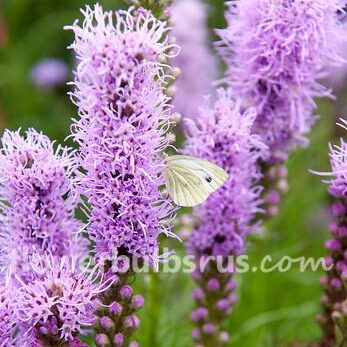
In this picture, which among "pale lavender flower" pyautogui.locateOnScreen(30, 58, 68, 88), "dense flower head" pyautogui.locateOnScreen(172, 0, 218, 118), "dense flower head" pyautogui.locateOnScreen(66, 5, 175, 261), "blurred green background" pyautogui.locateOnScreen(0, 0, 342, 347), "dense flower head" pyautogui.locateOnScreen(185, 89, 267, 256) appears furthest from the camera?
"pale lavender flower" pyautogui.locateOnScreen(30, 58, 68, 88)

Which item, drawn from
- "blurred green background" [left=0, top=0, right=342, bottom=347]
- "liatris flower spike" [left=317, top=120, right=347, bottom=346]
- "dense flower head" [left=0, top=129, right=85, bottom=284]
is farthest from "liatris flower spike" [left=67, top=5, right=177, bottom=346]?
"blurred green background" [left=0, top=0, right=342, bottom=347]

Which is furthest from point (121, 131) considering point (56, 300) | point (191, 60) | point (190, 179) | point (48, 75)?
point (48, 75)

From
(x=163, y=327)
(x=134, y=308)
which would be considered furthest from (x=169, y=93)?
(x=163, y=327)

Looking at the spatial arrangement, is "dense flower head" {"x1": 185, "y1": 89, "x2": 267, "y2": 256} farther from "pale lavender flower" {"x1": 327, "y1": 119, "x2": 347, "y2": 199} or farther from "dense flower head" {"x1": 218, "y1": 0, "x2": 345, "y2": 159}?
"pale lavender flower" {"x1": 327, "y1": 119, "x2": 347, "y2": 199}

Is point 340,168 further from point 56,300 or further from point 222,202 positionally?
point 56,300

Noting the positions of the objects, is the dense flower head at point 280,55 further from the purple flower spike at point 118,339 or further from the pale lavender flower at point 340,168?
the purple flower spike at point 118,339

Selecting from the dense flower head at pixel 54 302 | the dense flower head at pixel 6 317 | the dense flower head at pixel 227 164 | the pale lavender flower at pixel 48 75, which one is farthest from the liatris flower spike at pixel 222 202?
the pale lavender flower at pixel 48 75
